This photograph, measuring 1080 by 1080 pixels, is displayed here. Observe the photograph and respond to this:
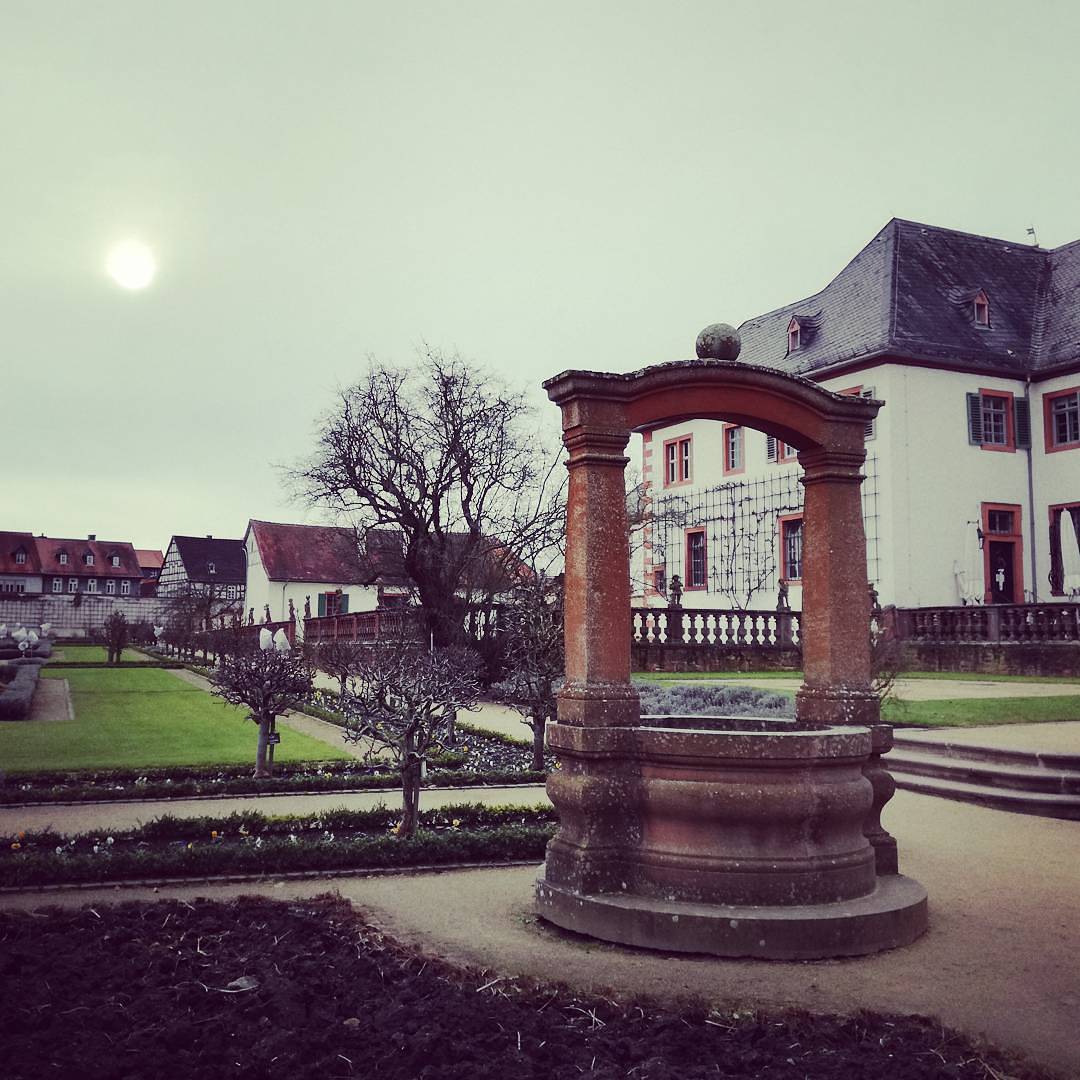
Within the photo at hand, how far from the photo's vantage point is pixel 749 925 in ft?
18.3

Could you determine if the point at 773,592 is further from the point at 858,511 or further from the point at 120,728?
the point at 858,511

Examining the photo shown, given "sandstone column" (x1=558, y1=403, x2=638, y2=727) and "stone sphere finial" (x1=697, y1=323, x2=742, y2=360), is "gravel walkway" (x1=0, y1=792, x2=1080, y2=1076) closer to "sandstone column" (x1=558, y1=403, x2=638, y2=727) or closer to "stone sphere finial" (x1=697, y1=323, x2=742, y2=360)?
"sandstone column" (x1=558, y1=403, x2=638, y2=727)

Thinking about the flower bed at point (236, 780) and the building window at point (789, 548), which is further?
the building window at point (789, 548)

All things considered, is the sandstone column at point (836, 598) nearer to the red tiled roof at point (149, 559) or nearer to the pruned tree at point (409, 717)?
the pruned tree at point (409, 717)

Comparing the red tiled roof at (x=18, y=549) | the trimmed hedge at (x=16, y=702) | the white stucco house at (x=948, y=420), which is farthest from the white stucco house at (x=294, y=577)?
the red tiled roof at (x=18, y=549)

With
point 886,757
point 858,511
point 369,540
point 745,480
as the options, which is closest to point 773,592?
point 745,480

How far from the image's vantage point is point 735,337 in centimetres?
703

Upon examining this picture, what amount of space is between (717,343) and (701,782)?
9.46 ft

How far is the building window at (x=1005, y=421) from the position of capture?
31.4m

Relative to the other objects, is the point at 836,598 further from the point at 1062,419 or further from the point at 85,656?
the point at 85,656

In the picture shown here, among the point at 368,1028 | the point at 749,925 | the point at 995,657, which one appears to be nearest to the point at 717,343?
the point at 749,925

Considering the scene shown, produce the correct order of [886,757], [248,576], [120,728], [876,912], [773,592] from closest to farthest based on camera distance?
[876,912] → [886,757] → [120,728] → [773,592] → [248,576]

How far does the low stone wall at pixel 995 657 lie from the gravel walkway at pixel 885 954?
1459 centimetres

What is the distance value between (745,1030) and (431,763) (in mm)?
10125
